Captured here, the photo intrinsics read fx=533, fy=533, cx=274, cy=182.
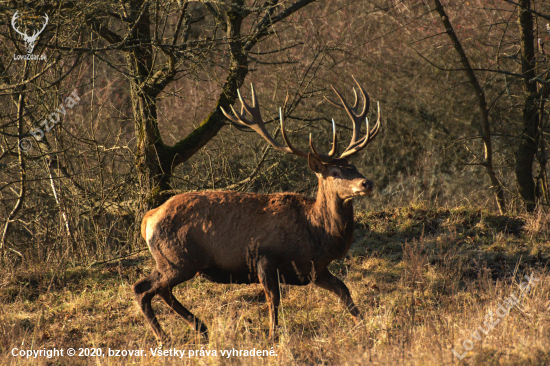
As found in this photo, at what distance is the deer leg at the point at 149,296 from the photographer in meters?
A: 5.22

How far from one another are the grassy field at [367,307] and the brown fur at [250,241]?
0.40 m

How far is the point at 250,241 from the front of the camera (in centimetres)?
530

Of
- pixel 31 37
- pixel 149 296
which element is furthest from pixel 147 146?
pixel 149 296

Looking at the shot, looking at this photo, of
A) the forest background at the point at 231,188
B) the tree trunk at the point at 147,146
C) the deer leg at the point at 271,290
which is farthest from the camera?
the tree trunk at the point at 147,146

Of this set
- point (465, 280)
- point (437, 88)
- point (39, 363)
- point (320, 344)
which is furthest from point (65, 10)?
point (437, 88)

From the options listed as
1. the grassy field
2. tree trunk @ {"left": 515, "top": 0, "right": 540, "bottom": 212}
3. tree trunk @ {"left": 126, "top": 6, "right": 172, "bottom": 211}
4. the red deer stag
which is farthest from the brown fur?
tree trunk @ {"left": 515, "top": 0, "right": 540, "bottom": 212}

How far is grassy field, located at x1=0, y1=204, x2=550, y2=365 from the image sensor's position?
4246 mm

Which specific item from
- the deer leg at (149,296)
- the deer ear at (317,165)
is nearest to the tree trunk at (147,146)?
the deer leg at (149,296)

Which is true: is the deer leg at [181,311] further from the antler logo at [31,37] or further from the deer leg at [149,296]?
the antler logo at [31,37]

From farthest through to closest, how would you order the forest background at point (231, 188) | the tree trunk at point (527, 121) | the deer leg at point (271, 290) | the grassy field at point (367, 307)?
1. the tree trunk at point (527, 121)
2. the deer leg at point (271, 290)
3. the forest background at point (231, 188)
4. the grassy field at point (367, 307)

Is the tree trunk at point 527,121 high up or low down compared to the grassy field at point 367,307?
up

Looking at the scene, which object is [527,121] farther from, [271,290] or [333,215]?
[271,290]

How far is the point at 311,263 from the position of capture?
17.5 feet

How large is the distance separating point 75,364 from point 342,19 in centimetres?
1267
